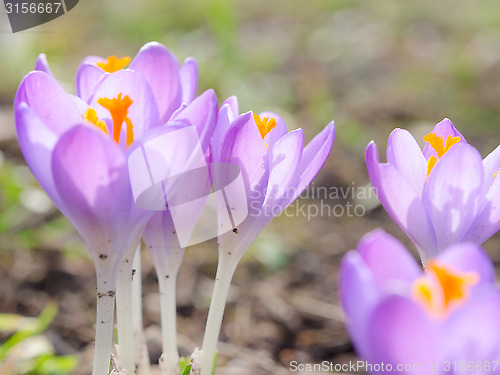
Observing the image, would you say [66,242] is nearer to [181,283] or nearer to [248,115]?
[181,283]

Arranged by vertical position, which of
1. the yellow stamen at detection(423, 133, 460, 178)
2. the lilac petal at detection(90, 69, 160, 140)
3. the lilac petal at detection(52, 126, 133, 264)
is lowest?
the lilac petal at detection(52, 126, 133, 264)

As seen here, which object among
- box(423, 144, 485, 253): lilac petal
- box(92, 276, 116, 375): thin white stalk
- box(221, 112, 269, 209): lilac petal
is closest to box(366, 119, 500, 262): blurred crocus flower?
box(423, 144, 485, 253): lilac petal

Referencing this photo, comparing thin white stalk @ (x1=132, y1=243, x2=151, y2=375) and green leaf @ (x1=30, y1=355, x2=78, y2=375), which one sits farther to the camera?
green leaf @ (x1=30, y1=355, x2=78, y2=375)

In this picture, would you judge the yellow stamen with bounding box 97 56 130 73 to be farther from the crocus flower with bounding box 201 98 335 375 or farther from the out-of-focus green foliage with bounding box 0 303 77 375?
the out-of-focus green foliage with bounding box 0 303 77 375

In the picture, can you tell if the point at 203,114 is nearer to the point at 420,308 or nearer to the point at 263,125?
the point at 263,125

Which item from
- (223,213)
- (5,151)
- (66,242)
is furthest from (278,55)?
(223,213)

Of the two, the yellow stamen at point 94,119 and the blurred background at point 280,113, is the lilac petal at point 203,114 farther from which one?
the blurred background at point 280,113
